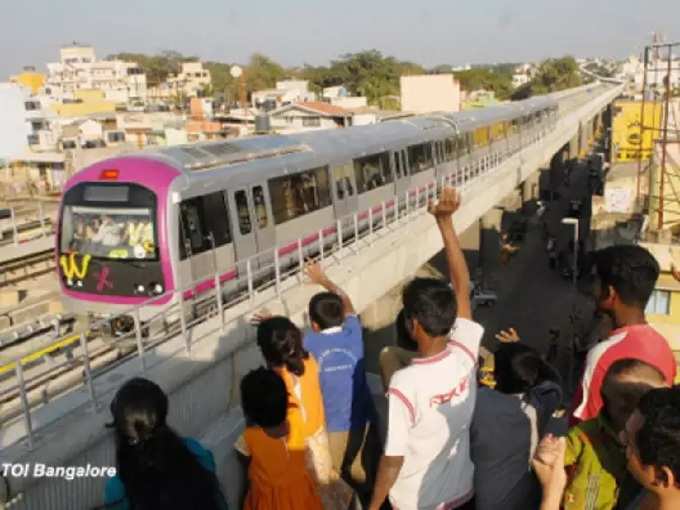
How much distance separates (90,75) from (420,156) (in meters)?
110

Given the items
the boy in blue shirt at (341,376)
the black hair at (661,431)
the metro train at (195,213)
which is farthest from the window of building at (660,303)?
the black hair at (661,431)

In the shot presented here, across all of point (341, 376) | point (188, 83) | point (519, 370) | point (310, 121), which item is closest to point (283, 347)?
point (341, 376)

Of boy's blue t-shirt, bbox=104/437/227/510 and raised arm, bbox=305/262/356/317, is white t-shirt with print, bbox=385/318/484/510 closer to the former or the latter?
boy's blue t-shirt, bbox=104/437/227/510

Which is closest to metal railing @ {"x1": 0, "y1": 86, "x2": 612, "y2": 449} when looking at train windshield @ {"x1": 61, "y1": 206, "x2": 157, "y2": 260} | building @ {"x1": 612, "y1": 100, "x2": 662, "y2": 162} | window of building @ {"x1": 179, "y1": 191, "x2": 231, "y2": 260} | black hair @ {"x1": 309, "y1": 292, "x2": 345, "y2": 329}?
window of building @ {"x1": 179, "y1": 191, "x2": 231, "y2": 260}

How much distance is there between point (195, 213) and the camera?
29.5ft

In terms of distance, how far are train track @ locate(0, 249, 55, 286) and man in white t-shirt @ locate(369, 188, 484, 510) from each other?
12.9m

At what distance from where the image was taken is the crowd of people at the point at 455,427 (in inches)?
114

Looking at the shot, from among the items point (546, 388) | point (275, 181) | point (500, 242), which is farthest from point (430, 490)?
point (500, 242)

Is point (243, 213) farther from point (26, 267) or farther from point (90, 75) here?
point (90, 75)

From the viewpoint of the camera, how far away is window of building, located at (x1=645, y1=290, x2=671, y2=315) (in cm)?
1591

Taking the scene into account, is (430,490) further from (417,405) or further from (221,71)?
(221,71)

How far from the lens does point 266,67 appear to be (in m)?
104

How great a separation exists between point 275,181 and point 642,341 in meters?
8.09

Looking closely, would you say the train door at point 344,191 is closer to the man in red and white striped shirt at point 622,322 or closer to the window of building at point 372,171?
the window of building at point 372,171
